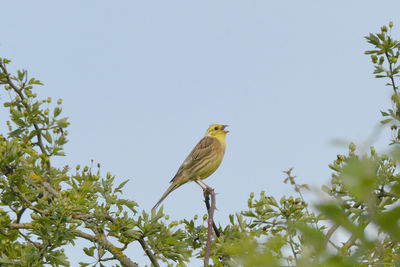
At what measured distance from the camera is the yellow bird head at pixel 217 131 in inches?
410

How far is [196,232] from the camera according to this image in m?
5.38

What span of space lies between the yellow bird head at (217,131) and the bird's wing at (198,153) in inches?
5.2

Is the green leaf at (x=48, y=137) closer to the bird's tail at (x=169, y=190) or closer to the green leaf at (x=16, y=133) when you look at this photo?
the green leaf at (x=16, y=133)

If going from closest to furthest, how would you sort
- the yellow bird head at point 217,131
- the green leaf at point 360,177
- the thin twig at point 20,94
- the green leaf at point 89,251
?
the green leaf at point 360,177, the green leaf at point 89,251, the thin twig at point 20,94, the yellow bird head at point 217,131

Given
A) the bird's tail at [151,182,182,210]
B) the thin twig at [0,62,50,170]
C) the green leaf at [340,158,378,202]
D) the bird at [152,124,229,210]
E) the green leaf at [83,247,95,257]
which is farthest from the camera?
the bird at [152,124,229,210]

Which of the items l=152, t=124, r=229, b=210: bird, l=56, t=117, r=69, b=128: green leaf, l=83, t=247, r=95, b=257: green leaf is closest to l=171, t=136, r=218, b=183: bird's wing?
l=152, t=124, r=229, b=210: bird

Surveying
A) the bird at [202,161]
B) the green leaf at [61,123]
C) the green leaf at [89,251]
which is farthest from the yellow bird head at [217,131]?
the green leaf at [89,251]

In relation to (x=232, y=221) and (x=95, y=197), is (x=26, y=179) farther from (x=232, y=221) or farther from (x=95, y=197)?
(x=232, y=221)

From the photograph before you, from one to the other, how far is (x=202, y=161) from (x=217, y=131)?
1.16 m

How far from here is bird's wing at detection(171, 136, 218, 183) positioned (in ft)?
31.0

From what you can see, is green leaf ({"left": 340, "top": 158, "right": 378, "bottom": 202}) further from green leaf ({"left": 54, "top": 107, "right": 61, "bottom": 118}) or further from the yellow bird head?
the yellow bird head

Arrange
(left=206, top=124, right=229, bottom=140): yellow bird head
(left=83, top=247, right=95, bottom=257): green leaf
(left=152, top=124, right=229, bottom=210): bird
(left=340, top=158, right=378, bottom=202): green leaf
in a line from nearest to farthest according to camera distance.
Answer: (left=340, top=158, right=378, bottom=202): green leaf
(left=83, top=247, right=95, bottom=257): green leaf
(left=152, top=124, right=229, bottom=210): bird
(left=206, top=124, right=229, bottom=140): yellow bird head

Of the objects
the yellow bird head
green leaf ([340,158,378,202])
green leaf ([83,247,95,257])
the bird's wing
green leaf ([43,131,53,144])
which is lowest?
green leaf ([340,158,378,202])

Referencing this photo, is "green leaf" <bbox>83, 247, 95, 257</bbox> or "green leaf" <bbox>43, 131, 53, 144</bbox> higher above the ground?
"green leaf" <bbox>43, 131, 53, 144</bbox>
